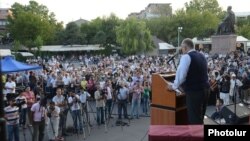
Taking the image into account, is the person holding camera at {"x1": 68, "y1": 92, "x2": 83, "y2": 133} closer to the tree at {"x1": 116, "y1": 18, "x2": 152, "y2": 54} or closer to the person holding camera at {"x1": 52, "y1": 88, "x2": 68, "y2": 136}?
the person holding camera at {"x1": 52, "y1": 88, "x2": 68, "y2": 136}

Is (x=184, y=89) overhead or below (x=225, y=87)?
overhead

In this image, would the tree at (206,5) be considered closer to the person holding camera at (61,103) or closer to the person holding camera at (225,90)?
the person holding camera at (225,90)

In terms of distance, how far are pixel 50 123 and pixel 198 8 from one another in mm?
97260

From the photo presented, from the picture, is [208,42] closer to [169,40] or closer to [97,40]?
[169,40]

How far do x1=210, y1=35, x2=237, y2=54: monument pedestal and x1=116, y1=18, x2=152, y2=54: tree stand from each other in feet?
107

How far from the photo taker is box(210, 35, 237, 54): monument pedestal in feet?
121

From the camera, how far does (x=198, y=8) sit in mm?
106438

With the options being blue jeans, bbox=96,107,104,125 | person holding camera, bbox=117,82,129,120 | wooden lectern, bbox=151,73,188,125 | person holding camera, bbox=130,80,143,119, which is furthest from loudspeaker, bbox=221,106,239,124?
person holding camera, bbox=130,80,143,119

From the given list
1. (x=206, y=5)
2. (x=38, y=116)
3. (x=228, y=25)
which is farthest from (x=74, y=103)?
(x=206, y=5)

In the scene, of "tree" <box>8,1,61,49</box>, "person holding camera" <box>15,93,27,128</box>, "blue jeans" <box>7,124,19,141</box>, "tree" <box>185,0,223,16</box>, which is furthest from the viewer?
"tree" <box>185,0,223,16</box>

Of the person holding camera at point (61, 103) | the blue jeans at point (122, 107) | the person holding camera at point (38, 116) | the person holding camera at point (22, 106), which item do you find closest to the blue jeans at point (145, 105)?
the blue jeans at point (122, 107)

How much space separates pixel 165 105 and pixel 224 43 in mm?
31492

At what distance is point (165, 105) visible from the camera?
7512 millimetres

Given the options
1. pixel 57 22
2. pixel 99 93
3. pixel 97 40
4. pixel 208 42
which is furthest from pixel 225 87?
pixel 57 22
